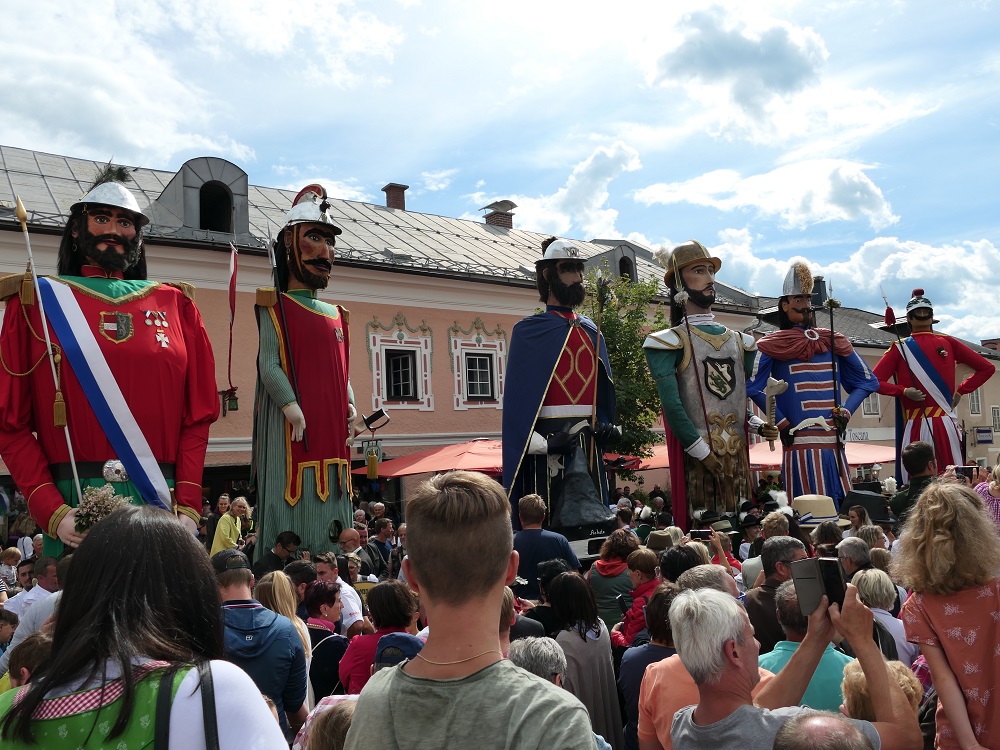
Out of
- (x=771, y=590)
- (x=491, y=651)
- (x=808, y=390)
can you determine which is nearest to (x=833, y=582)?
(x=491, y=651)

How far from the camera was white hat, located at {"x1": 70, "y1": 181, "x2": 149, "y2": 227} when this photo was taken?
19.2ft

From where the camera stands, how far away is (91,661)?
1.87 metres

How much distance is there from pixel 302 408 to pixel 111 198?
2052 mm

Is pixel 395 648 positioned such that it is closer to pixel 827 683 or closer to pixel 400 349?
pixel 827 683

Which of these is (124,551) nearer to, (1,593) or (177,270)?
(1,593)

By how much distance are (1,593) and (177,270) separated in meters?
12.5

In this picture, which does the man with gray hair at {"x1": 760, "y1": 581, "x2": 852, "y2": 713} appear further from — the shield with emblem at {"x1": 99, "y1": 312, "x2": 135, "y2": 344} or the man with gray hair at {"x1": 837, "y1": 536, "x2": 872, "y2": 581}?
the shield with emblem at {"x1": 99, "y1": 312, "x2": 135, "y2": 344}

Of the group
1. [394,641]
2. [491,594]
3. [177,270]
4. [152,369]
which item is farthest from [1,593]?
[177,270]

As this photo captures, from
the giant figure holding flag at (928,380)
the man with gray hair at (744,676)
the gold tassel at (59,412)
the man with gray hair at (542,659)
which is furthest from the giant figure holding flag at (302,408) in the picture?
the giant figure holding flag at (928,380)

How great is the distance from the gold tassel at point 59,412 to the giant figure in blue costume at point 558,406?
12.2 feet

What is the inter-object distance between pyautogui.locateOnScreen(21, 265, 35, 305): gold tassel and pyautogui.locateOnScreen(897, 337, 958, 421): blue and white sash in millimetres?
9244

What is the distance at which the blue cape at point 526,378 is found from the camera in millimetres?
8250

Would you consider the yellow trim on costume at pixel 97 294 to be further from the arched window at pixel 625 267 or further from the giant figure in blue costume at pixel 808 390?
the arched window at pixel 625 267

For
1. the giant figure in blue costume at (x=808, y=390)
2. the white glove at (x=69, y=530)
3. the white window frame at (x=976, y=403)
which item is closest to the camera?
the white glove at (x=69, y=530)
